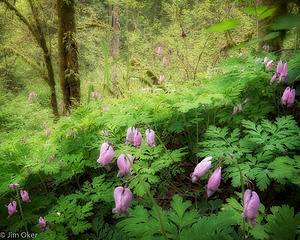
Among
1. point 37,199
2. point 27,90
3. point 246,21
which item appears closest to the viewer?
point 37,199

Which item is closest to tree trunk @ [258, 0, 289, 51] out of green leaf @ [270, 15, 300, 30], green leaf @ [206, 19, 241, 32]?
green leaf @ [206, 19, 241, 32]

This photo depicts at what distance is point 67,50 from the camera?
6.17 meters

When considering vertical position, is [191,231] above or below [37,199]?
above

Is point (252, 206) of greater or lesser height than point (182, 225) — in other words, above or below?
above

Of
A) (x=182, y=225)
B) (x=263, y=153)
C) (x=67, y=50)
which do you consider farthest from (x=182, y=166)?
(x=67, y=50)

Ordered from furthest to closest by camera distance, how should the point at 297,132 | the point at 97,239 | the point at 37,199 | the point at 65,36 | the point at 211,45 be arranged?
the point at 211,45
the point at 65,36
the point at 37,199
the point at 297,132
the point at 97,239

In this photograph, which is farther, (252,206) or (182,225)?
(182,225)

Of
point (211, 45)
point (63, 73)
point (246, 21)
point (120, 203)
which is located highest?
point (246, 21)

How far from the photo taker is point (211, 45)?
870 centimetres

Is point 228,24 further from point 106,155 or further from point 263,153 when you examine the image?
point 106,155

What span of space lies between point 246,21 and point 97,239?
9.31m

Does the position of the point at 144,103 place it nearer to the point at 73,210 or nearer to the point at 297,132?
the point at 73,210

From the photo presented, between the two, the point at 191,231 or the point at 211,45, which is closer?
the point at 191,231

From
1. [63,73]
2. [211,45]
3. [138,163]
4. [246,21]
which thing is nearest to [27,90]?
[63,73]
